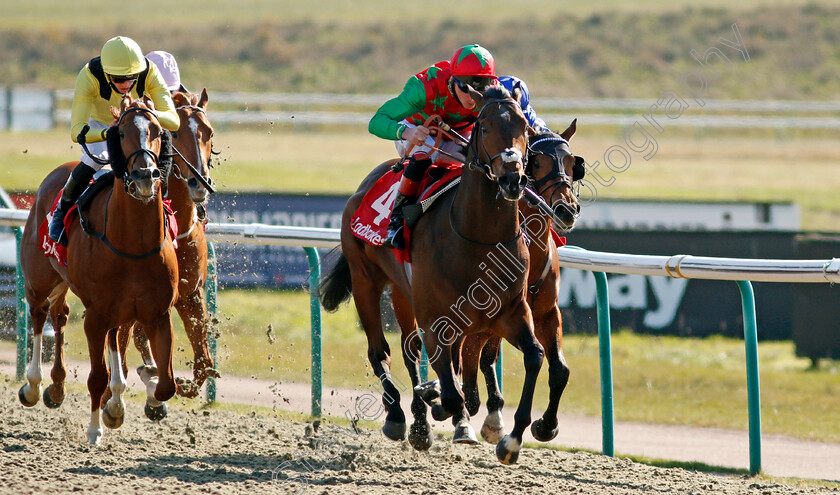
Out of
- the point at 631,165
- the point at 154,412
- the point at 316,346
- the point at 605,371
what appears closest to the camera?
the point at 605,371

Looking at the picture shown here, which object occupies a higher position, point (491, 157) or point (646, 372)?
point (491, 157)

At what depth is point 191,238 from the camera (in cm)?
634

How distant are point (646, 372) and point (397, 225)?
4187 mm

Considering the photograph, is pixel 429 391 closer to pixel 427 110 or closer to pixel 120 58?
pixel 427 110

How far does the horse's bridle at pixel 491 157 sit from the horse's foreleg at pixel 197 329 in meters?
2.20

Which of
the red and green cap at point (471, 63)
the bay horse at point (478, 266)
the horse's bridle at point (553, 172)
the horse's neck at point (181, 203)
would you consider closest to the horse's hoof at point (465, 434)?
the bay horse at point (478, 266)

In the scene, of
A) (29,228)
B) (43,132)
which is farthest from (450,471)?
(43,132)

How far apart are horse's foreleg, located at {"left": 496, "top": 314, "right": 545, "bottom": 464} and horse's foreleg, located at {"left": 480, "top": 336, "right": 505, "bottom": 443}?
306mm

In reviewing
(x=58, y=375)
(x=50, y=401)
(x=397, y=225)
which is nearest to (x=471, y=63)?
(x=397, y=225)

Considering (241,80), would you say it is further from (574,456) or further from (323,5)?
(574,456)

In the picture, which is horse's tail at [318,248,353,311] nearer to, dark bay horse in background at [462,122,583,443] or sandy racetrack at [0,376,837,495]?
sandy racetrack at [0,376,837,495]

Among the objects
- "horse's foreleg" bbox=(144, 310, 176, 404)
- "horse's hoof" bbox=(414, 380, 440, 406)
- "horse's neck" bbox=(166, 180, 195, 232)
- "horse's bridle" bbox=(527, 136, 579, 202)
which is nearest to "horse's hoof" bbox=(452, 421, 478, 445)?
"horse's hoof" bbox=(414, 380, 440, 406)

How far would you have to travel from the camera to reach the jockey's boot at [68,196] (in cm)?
582

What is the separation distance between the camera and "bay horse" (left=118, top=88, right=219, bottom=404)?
609 cm
